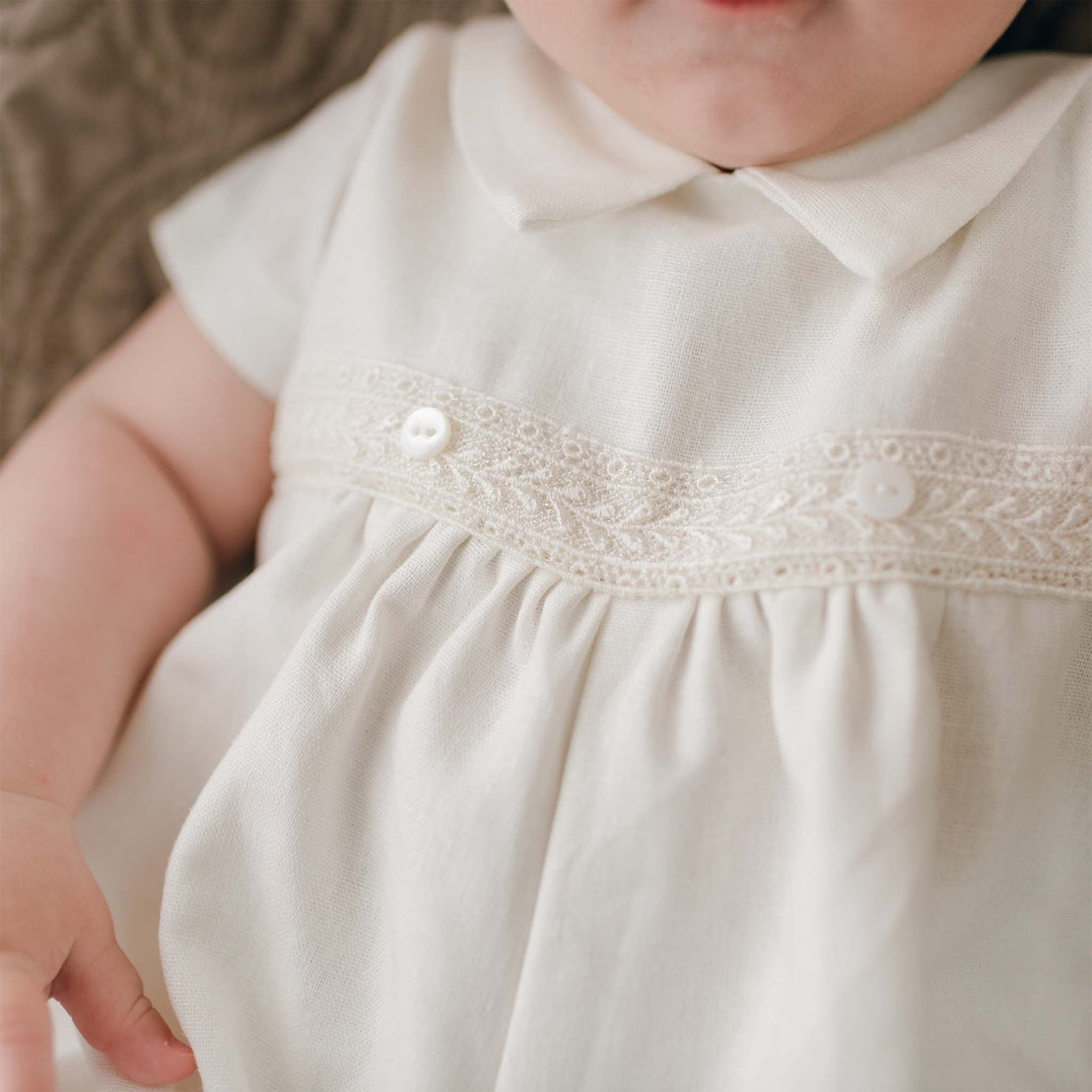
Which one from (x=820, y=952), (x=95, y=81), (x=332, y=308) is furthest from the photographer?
(x=95, y=81)

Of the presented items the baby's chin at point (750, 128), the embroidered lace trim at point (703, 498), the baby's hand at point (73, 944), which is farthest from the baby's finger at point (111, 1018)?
the baby's chin at point (750, 128)

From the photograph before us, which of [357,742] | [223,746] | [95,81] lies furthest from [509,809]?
[95,81]

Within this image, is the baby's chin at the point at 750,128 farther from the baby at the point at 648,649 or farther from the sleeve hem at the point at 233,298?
the sleeve hem at the point at 233,298

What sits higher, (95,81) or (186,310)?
(95,81)

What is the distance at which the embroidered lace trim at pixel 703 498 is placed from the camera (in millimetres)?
694

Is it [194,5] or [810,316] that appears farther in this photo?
[194,5]

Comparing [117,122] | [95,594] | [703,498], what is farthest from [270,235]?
[703,498]

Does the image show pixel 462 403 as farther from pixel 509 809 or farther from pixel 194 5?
pixel 194 5

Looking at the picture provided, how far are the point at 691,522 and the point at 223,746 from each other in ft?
1.10

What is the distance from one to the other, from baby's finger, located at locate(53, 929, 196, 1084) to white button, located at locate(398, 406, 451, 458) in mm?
340

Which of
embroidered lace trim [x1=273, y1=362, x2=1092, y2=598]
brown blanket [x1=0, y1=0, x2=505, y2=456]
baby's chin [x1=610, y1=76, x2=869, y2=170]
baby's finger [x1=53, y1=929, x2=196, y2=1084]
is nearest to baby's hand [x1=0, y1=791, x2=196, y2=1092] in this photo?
baby's finger [x1=53, y1=929, x2=196, y2=1084]

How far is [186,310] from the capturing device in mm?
953

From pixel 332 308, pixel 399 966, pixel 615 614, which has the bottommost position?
pixel 399 966

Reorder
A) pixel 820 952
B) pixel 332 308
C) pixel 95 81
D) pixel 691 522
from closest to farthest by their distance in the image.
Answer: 1. pixel 820 952
2. pixel 691 522
3. pixel 332 308
4. pixel 95 81
